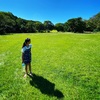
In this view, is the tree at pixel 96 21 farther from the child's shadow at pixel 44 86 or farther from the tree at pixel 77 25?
the child's shadow at pixel 44 86

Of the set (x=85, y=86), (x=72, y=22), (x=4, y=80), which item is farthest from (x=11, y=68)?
(x=72, y=22)

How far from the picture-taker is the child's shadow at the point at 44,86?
5.43 meters

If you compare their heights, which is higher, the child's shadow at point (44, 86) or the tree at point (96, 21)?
the tree at point (96, 21)

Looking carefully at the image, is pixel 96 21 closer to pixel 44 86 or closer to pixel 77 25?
pixel 77 25

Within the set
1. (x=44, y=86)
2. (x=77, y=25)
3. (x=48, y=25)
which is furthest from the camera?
(x=48, y=25)

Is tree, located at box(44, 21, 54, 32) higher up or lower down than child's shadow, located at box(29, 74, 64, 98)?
higher up

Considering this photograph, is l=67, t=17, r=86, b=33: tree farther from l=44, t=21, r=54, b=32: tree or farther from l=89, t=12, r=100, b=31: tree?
l=44, t=21, r=54, b=32: tree

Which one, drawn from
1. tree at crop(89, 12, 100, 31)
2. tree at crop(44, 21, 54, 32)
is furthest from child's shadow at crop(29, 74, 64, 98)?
tree at crop(44, 21, 54, 32)

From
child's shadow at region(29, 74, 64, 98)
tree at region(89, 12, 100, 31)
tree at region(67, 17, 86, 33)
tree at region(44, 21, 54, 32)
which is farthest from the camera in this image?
tree at region(44, 21, 54, 32)

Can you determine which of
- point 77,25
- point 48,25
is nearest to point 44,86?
point 77,25

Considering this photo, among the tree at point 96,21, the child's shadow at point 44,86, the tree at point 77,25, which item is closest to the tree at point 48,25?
the tree at point 77,25

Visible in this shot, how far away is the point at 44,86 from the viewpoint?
6.05 m

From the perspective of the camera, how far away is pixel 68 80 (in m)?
6.64

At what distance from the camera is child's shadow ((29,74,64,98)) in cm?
543
